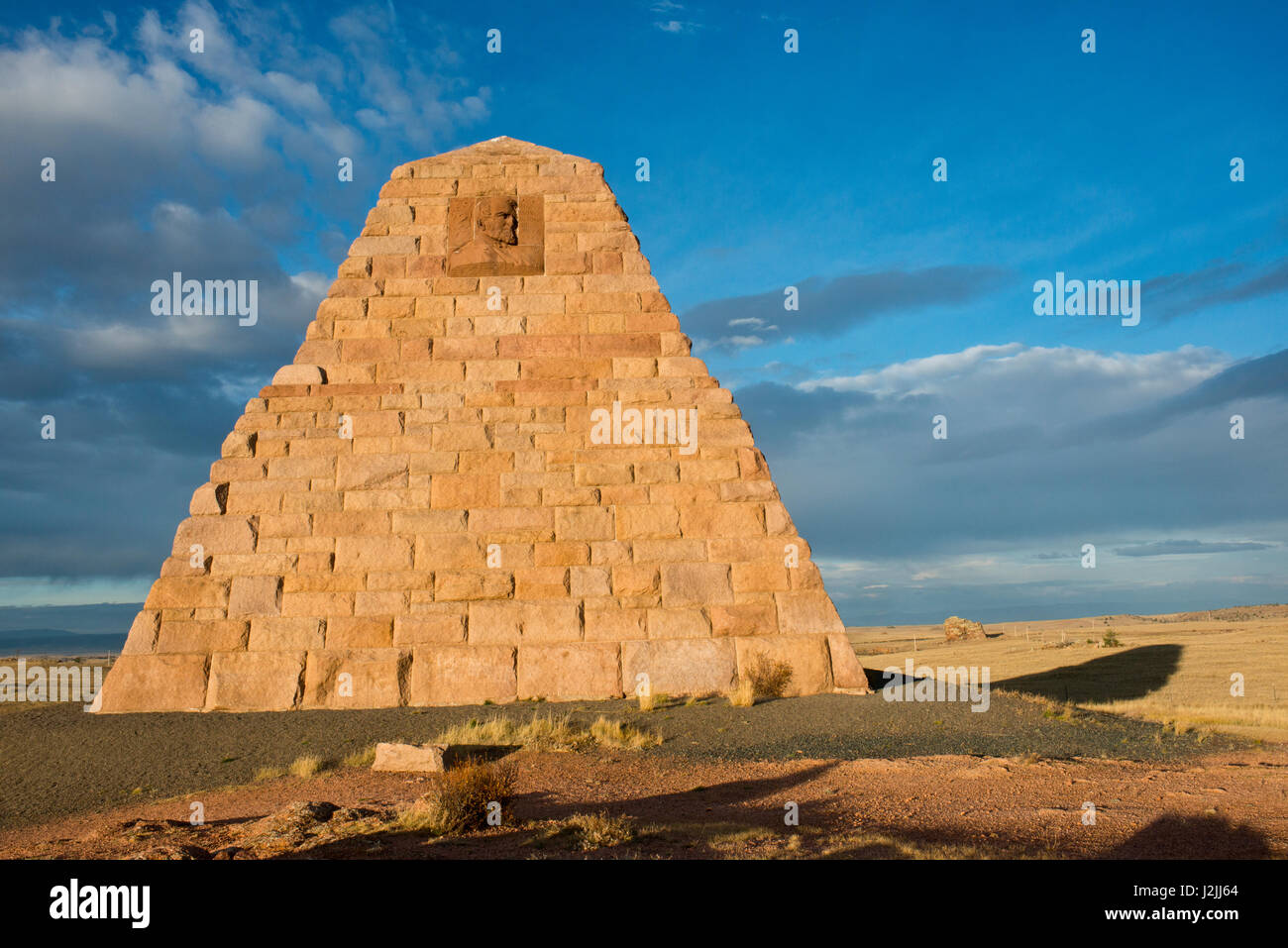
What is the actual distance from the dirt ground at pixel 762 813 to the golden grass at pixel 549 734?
237 millimetres

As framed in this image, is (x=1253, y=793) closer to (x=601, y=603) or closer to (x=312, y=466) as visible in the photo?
(x=601, y=603)

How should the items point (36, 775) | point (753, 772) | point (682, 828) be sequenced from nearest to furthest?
point (682, 828), point (753, 772), point (36, 775)

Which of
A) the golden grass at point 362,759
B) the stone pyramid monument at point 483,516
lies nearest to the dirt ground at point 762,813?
the golden grass at point 362,759

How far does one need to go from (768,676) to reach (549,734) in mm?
2997

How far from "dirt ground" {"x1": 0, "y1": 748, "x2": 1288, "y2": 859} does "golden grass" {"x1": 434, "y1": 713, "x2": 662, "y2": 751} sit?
24 centimetres

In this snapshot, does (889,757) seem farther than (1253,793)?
Yes

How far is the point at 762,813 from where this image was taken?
5.46 meters

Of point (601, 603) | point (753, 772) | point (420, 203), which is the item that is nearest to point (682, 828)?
point (753, 772)

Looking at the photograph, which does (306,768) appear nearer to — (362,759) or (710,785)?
(362,759)

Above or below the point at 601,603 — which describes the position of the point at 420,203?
above

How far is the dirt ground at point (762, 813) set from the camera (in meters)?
4.43
